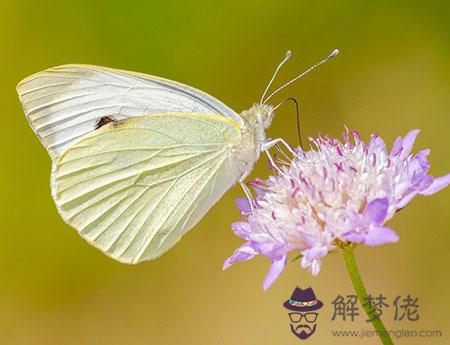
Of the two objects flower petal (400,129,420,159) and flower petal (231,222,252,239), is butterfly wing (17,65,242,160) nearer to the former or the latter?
flower petal (231,222,252,239)

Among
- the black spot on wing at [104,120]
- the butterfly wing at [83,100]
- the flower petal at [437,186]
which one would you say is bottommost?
the flower petal at [437,186]

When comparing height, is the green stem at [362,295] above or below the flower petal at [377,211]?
below

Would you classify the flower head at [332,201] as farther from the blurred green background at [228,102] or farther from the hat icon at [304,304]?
the blurred green background at [228,102]

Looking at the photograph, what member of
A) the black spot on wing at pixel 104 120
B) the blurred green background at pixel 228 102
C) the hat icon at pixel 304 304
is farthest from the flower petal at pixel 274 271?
the blurred green background at pixel 228 102

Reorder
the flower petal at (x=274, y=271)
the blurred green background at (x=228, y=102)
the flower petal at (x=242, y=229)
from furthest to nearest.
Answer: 1. the blurred green background at (x=228, y=102)
2. the flower petal at (x=242, y=229)
3. the flower petal at (x=274, y=271)

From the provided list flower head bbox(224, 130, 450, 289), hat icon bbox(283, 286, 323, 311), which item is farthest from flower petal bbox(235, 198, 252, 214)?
hat icon bbox(283, 286, 323, 311)

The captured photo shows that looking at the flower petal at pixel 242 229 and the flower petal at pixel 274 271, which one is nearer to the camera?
the flower petal at pixel 274 271

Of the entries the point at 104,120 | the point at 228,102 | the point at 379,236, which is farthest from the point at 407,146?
the point at 228,102

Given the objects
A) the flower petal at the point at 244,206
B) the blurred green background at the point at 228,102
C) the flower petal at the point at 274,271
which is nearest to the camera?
Result: the flower petal at the point at 274,271
